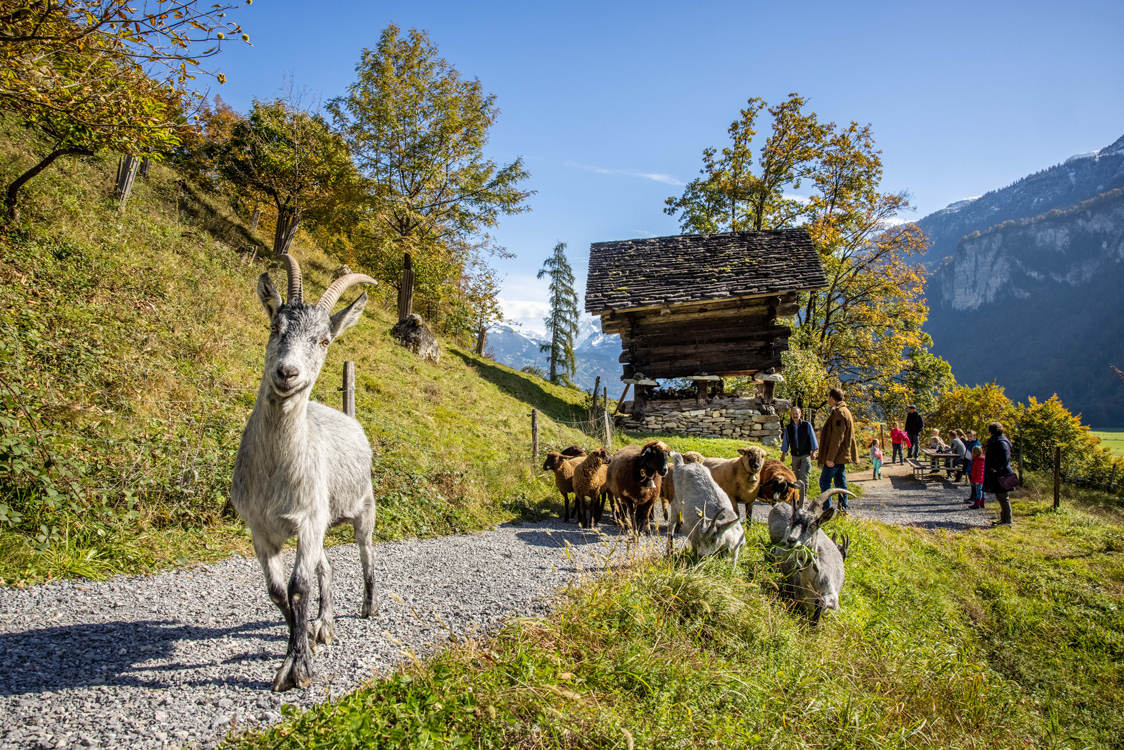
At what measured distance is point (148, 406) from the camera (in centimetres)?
667

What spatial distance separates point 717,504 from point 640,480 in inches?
55.8

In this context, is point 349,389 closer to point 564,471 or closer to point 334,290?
point 564,471

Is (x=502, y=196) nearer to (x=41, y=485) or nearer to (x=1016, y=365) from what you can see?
(x=41, y=485)

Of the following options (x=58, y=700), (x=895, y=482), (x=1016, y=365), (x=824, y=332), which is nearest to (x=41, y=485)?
(x=58, y=700)

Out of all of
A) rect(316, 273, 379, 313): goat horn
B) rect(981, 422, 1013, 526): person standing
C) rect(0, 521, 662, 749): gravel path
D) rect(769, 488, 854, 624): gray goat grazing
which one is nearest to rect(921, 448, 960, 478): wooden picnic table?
rect(981, 422, 1013, 526): person standing

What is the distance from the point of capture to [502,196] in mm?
20891

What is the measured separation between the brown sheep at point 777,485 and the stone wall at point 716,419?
9.82 m

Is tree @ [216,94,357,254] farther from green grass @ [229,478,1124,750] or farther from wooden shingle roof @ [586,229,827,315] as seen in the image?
green grass @ [229,478,1124,750]

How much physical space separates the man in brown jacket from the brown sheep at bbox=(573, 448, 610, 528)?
14.3ft

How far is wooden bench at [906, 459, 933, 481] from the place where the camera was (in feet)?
54.4

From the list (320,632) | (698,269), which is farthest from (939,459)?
(320,632)

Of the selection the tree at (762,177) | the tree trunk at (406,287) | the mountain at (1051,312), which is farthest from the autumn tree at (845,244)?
the mountain at (1051,312)

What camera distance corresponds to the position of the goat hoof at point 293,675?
10.1 ft

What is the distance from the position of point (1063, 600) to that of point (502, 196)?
65.0 ft
